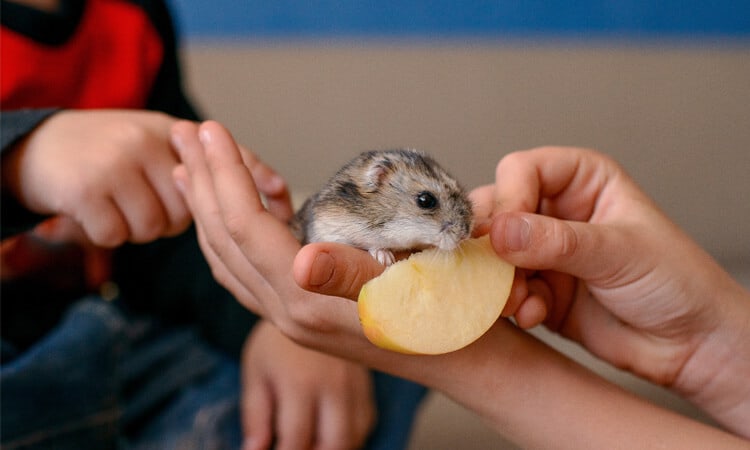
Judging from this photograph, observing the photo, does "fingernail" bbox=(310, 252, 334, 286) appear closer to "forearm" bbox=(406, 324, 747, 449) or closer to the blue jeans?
"forearm" bbox=(406, 324, 747, 449)

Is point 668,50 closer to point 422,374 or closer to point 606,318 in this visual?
point 606,318

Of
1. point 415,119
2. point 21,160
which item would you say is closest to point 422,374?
point 21,160

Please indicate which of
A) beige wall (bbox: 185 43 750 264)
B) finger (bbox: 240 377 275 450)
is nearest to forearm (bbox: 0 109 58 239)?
finger (bbox: 240 377 275 450)

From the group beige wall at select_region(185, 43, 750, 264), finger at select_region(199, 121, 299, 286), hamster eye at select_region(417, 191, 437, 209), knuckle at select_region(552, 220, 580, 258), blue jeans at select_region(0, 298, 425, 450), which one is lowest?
blue jeans at select_region(0, 298, 425, 450)

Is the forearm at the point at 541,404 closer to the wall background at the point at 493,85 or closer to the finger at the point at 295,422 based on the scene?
the finger at the point at 295,422

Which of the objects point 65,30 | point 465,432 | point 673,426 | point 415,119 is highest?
point 65,30

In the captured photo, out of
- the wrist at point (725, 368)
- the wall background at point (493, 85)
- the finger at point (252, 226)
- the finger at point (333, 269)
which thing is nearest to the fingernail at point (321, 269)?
the finger at point (333, 269)
